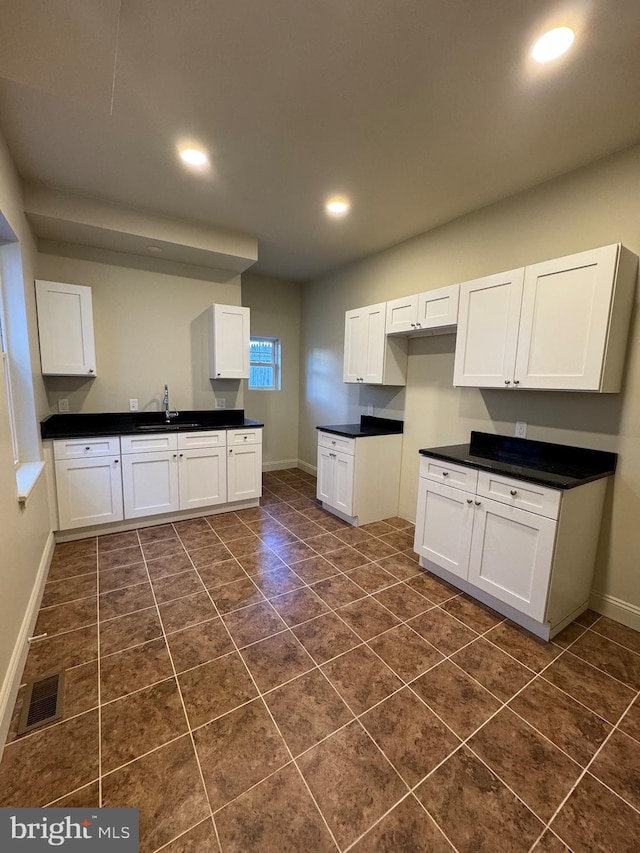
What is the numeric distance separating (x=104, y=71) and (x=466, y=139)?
184 cm

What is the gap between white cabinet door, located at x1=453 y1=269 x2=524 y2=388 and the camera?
229cm

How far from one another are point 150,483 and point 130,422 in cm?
76

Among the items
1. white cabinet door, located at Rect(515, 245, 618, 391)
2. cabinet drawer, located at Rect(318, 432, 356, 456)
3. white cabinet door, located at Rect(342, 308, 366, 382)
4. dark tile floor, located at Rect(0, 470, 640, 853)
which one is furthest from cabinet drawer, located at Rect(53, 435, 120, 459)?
white cabinet door, located at Rect(515, 245, 618, 391)

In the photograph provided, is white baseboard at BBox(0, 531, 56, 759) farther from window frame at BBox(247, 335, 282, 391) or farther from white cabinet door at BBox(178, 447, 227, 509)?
window frame at BBox(247, 335, 282, 391)

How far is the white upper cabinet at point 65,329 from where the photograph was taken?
9.42 ft

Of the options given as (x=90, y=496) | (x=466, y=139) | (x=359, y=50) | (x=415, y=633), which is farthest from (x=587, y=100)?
(x=90, y=496)

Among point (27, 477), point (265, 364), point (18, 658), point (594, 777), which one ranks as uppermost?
point (265, 364)

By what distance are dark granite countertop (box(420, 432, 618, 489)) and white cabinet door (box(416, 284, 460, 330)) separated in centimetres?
94

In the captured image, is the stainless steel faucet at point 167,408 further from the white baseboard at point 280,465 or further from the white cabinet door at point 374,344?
the white cabinet door at point 374,344

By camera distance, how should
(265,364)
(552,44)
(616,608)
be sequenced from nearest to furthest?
(552,44) < (616,608) < (265,364)

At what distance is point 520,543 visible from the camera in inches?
79.4

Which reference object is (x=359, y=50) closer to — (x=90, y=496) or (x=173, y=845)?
(x=173, y=845)

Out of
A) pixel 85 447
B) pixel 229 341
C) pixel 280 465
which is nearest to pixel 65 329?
pixel 85 447

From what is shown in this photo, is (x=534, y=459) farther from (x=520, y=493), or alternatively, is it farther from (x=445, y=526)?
(x=445, y=526)
